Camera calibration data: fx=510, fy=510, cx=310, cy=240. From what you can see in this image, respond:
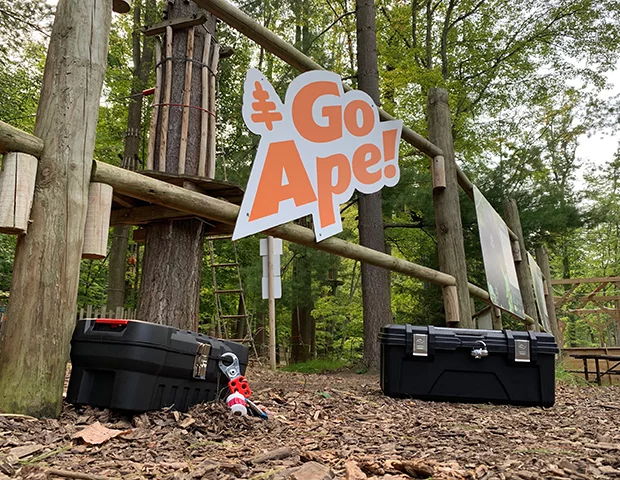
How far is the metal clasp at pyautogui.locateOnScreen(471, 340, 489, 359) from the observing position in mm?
3279

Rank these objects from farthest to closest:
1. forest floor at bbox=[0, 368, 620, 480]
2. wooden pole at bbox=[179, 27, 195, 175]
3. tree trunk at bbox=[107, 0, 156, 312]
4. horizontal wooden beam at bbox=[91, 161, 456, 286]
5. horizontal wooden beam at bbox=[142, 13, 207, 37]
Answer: tree trunk at bbox=[107, 0, 156, 312] → horizontal wooden beam at bbox=[142, 13, 207, 37] → wooden pole at bbox=[179, 27, 195, 175] → horizontal wooden beam at bbox=[91, 161, 456, 286] → forest floor at bbox=[0, 368, 620, 480]

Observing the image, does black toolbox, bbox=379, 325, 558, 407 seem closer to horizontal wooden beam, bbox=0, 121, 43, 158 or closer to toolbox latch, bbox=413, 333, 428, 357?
toolbox latch, bbox=413, 333, 428, 357

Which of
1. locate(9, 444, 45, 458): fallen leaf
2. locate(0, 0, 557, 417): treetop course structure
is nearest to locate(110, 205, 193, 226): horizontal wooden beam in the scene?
locate(0, 0, 557, 417): treetop course structure

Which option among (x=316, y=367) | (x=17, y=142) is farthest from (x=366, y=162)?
(x=316, y=367)

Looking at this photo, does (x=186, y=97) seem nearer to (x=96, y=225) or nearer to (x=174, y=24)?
(x=174, y=24)

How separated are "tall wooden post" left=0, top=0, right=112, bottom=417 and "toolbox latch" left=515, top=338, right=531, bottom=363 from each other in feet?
8.71

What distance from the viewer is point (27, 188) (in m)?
1.90

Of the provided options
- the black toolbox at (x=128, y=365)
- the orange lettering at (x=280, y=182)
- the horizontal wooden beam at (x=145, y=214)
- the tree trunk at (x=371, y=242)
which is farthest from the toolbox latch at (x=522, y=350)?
the tree trunk at (x=371, y=242)

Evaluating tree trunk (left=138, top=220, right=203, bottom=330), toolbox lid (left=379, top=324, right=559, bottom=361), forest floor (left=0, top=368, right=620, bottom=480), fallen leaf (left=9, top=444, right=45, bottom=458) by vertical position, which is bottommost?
forest floor (left=0, top=368, right=620, bottom=480)

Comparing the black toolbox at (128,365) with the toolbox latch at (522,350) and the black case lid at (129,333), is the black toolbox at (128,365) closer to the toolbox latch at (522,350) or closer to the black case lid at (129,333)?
the black case lid at (129,333)

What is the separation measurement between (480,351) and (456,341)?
16 centimetres

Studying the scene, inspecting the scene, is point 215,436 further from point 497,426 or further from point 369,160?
point 369,160

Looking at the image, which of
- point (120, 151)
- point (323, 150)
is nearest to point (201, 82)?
point (323, 150)

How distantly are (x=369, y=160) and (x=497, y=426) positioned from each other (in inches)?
92.2
